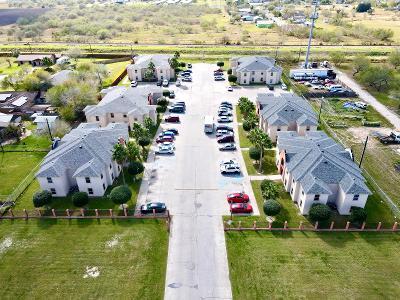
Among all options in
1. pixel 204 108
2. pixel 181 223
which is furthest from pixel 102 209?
pixel 204 108

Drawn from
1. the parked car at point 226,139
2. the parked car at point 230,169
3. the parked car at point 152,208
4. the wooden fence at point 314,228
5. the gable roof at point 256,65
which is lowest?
the wooden fence at point 314,228

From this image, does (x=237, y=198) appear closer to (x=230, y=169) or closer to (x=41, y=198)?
(x=230, y=169)

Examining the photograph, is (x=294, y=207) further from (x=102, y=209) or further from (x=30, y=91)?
(x=30, y=91)

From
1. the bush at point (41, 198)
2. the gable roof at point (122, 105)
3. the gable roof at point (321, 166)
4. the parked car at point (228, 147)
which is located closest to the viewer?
the gable roof at point (321, 166)

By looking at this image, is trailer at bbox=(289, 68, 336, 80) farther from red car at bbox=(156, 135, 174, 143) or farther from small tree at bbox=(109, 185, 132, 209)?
small tree at bbox=(109, 185, 132, 209)

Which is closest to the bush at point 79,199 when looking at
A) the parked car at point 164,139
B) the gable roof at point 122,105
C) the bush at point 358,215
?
the parked car at point 164,139

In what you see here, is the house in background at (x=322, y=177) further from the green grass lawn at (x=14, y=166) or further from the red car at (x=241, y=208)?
the green grass lawn at (x=14, y=166)
